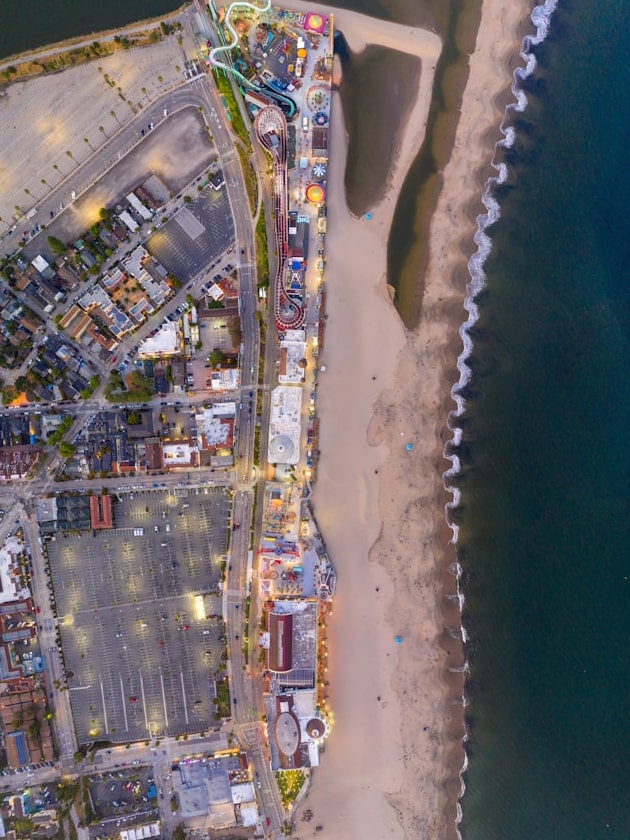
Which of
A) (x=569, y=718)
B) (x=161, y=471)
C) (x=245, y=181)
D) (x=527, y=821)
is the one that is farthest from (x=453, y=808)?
(x=245, y=181)

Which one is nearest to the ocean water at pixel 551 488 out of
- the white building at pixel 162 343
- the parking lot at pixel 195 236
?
the parking lot at pixel 195 236

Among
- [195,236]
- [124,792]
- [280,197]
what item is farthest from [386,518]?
[124,792]

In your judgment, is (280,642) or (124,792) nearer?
(280,642)

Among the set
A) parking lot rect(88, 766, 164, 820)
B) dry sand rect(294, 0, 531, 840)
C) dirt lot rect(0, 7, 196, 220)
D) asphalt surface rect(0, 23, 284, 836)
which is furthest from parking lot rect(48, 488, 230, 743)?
dirt lot rect(0, 7, 196, 220)

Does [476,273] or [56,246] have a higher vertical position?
[56,246]

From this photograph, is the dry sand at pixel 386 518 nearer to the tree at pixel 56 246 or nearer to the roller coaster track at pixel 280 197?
the roller coaster track at pixel 280 197

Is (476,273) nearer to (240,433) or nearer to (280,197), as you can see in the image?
(280,197)
